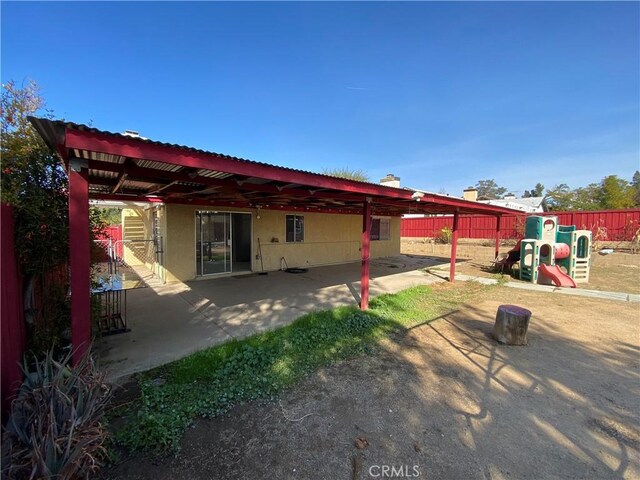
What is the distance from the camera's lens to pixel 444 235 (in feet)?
69.4

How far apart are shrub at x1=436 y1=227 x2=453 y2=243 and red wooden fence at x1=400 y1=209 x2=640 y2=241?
518mm

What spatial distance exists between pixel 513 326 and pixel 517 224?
57.8ft

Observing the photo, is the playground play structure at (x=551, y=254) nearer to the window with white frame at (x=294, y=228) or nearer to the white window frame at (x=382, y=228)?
the white window frame at (x=382, y=228)

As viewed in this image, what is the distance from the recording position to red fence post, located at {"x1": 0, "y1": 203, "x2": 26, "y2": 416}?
7.47ft

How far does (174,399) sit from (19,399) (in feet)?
4.02

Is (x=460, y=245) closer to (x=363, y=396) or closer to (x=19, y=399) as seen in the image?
(x=363, y=396)

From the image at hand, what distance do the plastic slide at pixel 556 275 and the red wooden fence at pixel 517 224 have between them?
20.6 ft

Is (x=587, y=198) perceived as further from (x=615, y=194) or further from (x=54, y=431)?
(x=54, y=431)

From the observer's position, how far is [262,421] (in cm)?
270

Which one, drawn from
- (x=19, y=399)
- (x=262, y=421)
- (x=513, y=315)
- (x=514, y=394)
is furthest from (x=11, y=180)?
(x=513, y=315)

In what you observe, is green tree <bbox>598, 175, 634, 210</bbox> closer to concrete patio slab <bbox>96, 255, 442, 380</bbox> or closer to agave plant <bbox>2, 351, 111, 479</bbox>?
concrete patio slab <bbox>96, 255, 442, 380</bbox>

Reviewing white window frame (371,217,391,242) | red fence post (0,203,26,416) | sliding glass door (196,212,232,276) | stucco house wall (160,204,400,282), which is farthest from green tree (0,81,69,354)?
white window frame (371,217,391,242)

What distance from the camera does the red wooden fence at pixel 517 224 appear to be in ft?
53.2

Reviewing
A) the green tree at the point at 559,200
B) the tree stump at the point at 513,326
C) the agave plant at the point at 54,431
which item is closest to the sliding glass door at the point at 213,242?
the agave plant at the point at 54,431
